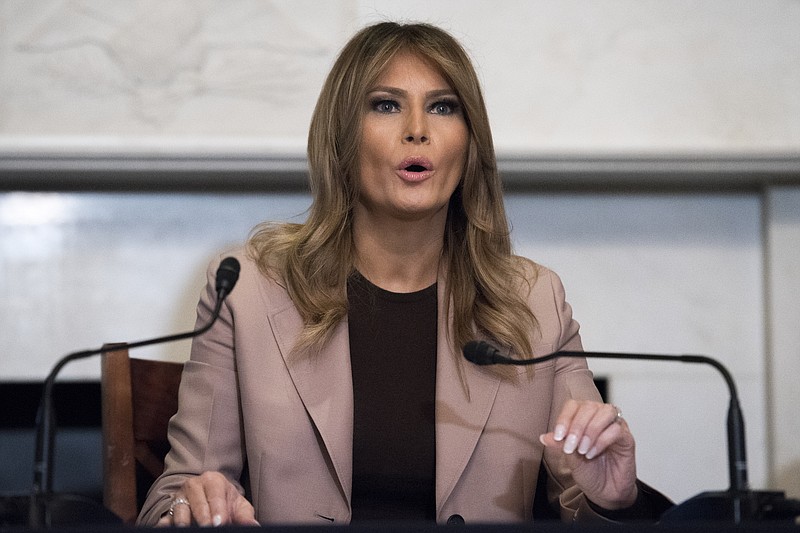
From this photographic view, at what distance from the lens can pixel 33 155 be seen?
2436mm

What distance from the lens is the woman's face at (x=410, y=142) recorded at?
67.4 inches

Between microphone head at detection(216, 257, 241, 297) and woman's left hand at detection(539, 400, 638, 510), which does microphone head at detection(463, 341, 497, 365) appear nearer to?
woman's left hand at detection(539, 400, 638, 510)

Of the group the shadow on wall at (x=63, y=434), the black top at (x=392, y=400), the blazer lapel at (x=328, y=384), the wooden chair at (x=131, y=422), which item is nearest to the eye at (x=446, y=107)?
the black top at (x=392, y=400)

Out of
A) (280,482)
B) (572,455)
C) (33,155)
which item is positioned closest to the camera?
(572,455)

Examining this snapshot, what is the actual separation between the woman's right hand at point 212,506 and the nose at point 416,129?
69cm

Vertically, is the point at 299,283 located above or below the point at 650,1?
below

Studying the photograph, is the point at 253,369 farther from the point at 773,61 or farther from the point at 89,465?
the point at 773,61

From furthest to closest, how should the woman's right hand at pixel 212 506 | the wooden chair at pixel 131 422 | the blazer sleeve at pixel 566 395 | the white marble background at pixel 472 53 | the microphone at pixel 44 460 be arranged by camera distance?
1. the white marble background at pixel 472 53
2. the wooden chair at pixel 131 422
3. the blazer sleeve at pixel 566 395
4. the woman's right hand at pixel 212 506
5. the microphone at pixel 44 460

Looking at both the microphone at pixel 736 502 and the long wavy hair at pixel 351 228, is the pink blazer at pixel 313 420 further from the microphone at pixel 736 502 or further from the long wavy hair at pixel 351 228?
the microphone at pixel 736 502

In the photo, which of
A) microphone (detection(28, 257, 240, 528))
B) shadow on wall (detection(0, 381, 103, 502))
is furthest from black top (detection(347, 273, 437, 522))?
shadow on wall (detection(0, 381, 103, 502))

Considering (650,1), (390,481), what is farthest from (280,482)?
(650,1)

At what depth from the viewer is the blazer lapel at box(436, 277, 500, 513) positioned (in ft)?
5.12

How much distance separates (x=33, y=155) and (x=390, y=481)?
1354mm

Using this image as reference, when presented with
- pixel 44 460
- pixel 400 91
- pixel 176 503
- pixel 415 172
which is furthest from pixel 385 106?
pixel 44 460
